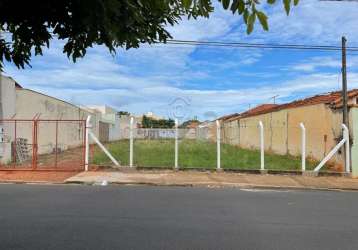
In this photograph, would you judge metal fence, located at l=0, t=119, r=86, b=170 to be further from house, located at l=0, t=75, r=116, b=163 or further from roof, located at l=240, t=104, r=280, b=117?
roof, located at l=240, t=104, r=280, b=117

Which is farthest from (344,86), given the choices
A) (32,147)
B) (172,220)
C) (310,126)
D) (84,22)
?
(84,22)

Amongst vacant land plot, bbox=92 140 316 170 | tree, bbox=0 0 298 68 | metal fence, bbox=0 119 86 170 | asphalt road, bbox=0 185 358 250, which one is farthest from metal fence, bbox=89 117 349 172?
tree, bbox=0 0 298 68

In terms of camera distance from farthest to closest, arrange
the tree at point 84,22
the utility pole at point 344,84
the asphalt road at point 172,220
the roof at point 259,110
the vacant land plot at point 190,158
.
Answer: the roof at point 259,110 < the vacant land plot at point 190,158 < the utility pole at point 344,84 < the asphalt road at point 172,220 < the tree at point 84,22

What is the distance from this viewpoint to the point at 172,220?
386 inches

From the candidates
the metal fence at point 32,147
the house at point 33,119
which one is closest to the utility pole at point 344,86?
the house at point 33,119

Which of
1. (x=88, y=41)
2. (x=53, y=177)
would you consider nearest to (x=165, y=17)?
(x=88, y=41)

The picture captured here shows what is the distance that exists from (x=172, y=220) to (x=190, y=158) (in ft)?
55.5

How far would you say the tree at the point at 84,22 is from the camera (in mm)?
3273

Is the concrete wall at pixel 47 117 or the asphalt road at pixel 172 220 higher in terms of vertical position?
the concrete wall at pixel 47 117

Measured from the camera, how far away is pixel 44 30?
3.73 metres

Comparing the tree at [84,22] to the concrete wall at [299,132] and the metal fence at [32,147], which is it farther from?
the concrete wall at [299,132]

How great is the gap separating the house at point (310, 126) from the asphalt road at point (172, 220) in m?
8.35

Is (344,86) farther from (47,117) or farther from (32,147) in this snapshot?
(47,117)

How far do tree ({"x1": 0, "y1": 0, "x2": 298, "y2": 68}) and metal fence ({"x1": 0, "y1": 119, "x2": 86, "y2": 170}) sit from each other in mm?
16759
